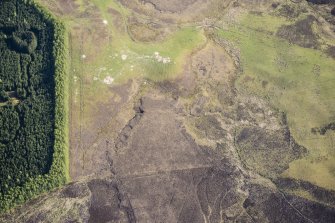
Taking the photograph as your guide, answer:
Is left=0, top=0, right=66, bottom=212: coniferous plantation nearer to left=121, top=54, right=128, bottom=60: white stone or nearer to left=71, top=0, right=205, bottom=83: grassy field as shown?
left=71, top=0, right=205, bottom=83: grassy field

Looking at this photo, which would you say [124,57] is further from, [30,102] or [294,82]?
[294,82]

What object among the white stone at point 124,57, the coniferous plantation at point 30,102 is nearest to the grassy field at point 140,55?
the white stone at point 124,57

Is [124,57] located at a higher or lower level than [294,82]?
higher

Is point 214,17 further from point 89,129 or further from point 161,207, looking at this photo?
point 161,207

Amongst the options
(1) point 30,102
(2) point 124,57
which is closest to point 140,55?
(2) point 124,57

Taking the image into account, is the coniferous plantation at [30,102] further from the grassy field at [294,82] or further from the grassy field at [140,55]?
the grassy field at [294,82]

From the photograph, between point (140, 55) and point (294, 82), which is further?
point (140, 55)

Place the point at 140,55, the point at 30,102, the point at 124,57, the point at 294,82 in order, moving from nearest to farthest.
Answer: the point at 30,102 → the point at 124,57 → the point at 294,82 → the point at 140,55

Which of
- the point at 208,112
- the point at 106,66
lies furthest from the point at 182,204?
the point at 106,66
